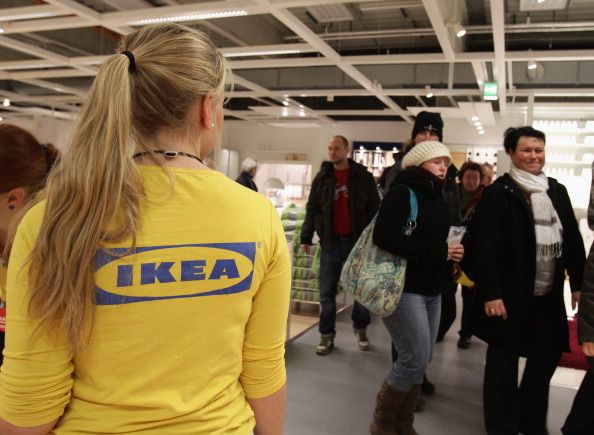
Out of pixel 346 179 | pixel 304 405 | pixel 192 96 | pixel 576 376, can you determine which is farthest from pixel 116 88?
pixel 576 376

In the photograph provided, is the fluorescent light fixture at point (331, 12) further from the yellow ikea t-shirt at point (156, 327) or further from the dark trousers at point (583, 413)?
the yellow ikea t-shirt at point (156, 327)

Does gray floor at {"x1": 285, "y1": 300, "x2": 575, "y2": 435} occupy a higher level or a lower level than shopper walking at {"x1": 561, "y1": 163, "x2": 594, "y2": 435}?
lower

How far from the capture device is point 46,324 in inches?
30.6

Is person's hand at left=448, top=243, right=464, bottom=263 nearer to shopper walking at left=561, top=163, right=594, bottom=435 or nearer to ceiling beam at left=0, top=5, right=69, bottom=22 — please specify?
shopper walking at left=561, top=163, right=594, bottom=435

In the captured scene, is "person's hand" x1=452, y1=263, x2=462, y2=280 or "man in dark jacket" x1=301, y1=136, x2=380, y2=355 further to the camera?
"man in dark jacket" x1=301, y1=136, x2=380, y2=355

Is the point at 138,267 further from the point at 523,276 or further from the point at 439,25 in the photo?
the point at 439,25

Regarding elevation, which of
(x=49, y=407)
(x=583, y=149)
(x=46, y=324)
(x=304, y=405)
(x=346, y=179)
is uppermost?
(x=583, y=149)

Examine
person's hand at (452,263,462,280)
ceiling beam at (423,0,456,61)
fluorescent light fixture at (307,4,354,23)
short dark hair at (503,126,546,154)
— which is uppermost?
fluorescent light fixture at (307,4,354,23)

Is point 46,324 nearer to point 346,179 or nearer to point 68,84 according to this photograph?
point 346,179

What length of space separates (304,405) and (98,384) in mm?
2509

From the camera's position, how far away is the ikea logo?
801mm

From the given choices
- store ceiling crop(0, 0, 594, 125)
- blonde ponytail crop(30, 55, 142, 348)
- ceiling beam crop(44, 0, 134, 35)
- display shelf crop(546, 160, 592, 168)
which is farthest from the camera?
display shelf crop(546, 160, 592, 168)

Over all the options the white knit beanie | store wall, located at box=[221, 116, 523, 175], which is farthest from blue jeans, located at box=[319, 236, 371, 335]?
store wall, located at box=[221, 116, 523, 175]

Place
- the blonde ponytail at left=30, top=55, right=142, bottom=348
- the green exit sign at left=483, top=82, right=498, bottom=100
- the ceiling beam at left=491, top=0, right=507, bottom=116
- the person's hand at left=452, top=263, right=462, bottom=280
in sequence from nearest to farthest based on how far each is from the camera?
the blonde ponytail at left=30, top=55, right=142, bottom=348
the person's hand at left=452, top=263, right=462, bottom=280
the ceiling beam at left=491, top=0, right=507, bottom=116
the green exit sign at left=483, top=82, right=498, bottom=100
